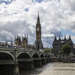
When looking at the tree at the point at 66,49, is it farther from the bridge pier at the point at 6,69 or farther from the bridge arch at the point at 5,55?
the bridge pier at the point at 6,69

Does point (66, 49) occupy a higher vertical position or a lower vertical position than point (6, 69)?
higher

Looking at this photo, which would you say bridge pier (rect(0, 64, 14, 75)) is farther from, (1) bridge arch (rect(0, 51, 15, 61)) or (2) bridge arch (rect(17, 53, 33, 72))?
(2) bridge arch (rect(17, 53, 33, 72))

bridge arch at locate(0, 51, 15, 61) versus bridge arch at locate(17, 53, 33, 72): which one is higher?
bridge arch at locate(0, 51, 15, 61)

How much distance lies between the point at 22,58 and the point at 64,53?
7957 cm

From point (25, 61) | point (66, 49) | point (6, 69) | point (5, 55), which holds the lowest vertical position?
point (6, 69)

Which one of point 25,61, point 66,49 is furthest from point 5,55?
point 66,49

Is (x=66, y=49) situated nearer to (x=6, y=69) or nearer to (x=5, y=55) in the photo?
(x=5, y=55)

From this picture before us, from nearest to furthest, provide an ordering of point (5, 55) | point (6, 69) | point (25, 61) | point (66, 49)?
point (6, 69)
point (5, 55)
point (25, 61)
point (66, 49)

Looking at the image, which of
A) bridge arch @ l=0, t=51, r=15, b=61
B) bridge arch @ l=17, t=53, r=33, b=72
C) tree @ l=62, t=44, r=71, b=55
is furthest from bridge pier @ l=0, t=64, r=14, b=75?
tree @ l=62, t=44, r=71, b=55

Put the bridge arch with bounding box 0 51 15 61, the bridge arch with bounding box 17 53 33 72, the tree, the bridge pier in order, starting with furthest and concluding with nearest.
A: the tree → the bridge arch with bounding box 17 53 33 72 → the bridge pier → the bridge arch with bounding box 0 51 15 61

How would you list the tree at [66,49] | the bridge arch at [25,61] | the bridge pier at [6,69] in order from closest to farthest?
the bridge pier at [6,69] < the bridge arch at [25,61] < the tree at [66,49]

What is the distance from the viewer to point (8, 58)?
2552 inches

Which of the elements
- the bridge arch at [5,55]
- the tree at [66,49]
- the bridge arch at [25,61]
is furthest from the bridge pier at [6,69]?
the tree at [66,49]

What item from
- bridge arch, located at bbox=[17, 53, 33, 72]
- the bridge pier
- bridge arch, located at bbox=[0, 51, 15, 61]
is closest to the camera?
bridge arch, located at bbox=[0, 51, 15, 61]
